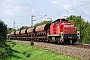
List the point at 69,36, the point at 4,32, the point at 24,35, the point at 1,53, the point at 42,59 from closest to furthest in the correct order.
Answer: the point at 1,53, the point at 42,59, the point at 4,32, the point at 69,36, the point at 24,35

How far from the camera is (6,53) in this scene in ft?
64.7

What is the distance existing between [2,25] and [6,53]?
10.3 meters

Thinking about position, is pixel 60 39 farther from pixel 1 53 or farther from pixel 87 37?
pixel 87 37

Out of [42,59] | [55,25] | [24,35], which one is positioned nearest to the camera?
[42,59]

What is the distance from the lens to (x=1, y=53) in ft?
62.6

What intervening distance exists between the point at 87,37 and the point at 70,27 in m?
41.9

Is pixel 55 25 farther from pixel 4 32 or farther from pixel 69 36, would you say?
pixel 4 32

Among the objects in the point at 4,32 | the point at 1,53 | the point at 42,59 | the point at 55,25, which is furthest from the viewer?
the point at 55,25

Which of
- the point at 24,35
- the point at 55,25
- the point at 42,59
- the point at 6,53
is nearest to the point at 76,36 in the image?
the point at 55,25

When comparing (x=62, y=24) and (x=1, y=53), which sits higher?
(x=62, y=24)

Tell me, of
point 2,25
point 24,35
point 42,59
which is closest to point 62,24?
point 2,25

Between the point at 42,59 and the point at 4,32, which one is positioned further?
the point at 4,32

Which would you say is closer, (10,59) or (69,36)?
(10,59)

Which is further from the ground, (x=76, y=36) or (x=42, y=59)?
(x=76, y=36)
